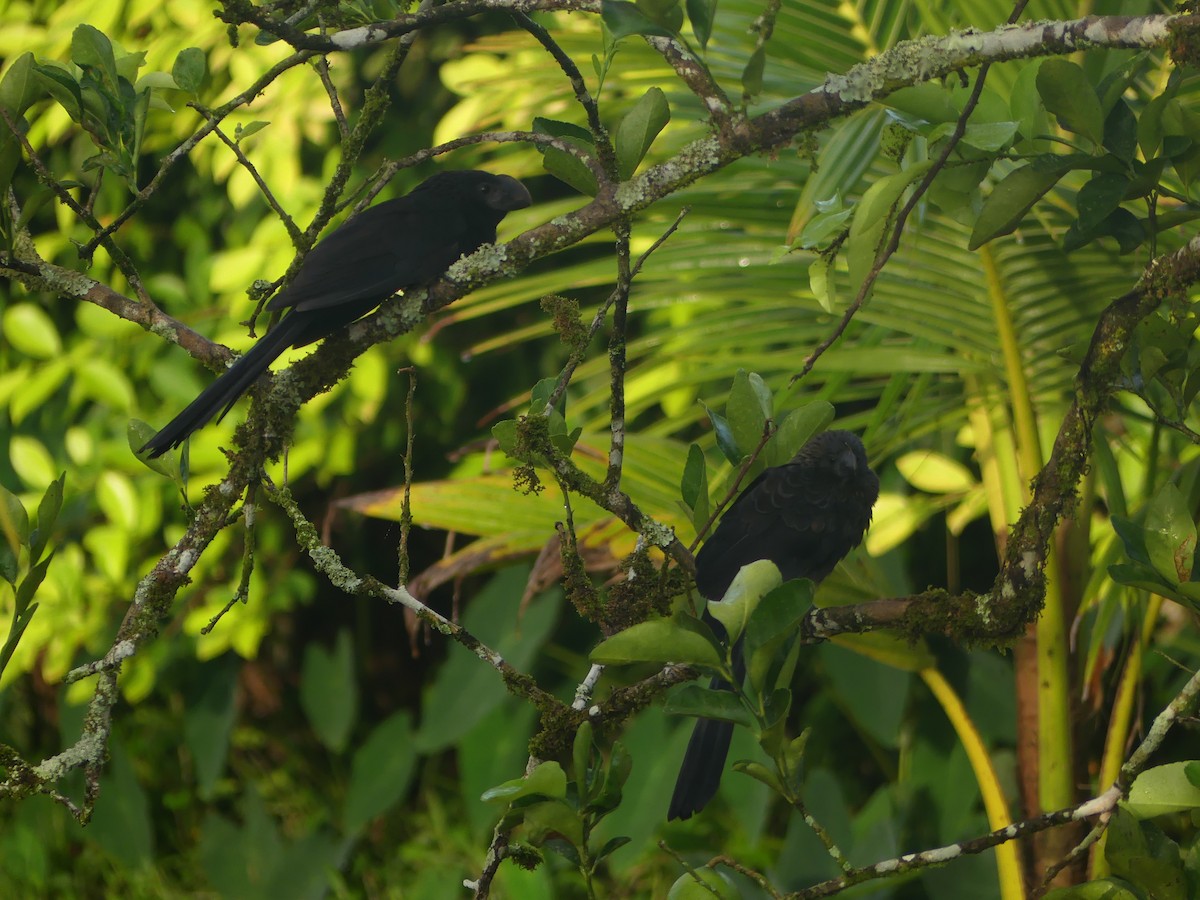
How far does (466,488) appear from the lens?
7.48 ft

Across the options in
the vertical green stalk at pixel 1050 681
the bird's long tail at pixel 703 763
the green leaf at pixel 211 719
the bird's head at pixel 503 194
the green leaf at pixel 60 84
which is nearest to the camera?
A: the green leaf at pixel 60 84

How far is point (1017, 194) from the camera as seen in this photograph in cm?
126

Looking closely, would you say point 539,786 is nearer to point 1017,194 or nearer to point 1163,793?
point 1163,793

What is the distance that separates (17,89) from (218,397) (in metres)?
0.47

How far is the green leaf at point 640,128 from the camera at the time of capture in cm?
132

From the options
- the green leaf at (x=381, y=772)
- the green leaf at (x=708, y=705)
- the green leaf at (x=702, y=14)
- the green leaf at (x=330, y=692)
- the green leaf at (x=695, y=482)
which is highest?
the green leaf at (x=702, y=14)

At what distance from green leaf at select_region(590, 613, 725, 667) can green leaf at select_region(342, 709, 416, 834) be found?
2773 mm

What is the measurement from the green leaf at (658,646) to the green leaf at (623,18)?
2.13ft

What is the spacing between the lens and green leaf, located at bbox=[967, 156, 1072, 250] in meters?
1.25

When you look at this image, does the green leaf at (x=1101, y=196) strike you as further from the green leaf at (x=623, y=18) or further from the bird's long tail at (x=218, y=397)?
the bird's long tail at (x=218, y=397)

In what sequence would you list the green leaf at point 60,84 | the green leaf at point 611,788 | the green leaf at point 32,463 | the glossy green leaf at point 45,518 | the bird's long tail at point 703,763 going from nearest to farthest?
1. the green leaf at point 611,788
2. the glossy green leaf at point 45,518
3. the green leaf at point 60,84
4. the bird's long tail at point 703,763
5. the green leaf at point 32,463

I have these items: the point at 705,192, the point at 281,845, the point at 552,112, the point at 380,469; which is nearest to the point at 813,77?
the point at 705,192

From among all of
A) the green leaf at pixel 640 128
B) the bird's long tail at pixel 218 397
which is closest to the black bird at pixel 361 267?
the bird's long tail at pixel 218 397

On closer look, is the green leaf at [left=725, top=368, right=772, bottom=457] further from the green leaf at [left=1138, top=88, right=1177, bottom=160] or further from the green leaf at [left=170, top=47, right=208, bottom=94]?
the green leaf at [left=170, top=47, right=208, bottom=94]
